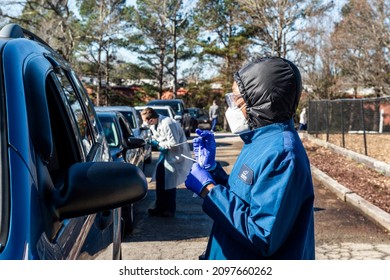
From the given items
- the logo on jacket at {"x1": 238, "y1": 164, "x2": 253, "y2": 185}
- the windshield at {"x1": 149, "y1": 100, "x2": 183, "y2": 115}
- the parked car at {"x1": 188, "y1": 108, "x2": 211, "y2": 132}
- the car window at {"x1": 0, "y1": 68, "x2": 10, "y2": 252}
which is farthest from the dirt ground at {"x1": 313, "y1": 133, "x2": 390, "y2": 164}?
the parked car at {"x1": 188, "y1": 108, "x2": 211, "y2": 132}

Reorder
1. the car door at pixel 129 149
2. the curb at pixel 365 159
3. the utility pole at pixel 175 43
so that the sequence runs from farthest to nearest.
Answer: the utility pole at pixel 175 43 < the curb at pixel 365 159 < the car door at pixel 129 149

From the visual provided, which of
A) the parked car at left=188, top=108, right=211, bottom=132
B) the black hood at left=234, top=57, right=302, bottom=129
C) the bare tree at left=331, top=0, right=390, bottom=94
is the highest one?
the bare tree at left=331, top=0, right=390, bottom=94

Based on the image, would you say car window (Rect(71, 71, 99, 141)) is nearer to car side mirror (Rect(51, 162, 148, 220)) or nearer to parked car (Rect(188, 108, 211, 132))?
car side mirror (Rect(51, 162, 148, 220))

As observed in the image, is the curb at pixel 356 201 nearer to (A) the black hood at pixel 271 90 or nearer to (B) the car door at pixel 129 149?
(B) the car door at pixel 129 149

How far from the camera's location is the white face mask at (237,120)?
2.51 metres

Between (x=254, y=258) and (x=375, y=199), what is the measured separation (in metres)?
6.56

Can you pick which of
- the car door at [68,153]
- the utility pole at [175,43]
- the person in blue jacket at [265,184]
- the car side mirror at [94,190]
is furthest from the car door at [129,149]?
the utility pole at [175,43]

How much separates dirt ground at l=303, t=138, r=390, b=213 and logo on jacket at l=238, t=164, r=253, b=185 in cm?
584

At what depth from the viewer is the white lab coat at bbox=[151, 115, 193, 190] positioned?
7781 mm

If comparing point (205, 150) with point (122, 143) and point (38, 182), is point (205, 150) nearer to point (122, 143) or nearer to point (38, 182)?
point (38, 182)

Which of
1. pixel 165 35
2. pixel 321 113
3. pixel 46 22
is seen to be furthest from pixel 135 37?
pixel 321 113

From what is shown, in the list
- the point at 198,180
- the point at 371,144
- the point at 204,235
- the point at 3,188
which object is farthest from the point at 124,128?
the point at 371,144

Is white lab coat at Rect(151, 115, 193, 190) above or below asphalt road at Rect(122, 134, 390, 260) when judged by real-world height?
above

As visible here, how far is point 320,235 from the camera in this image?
664 centimetres
